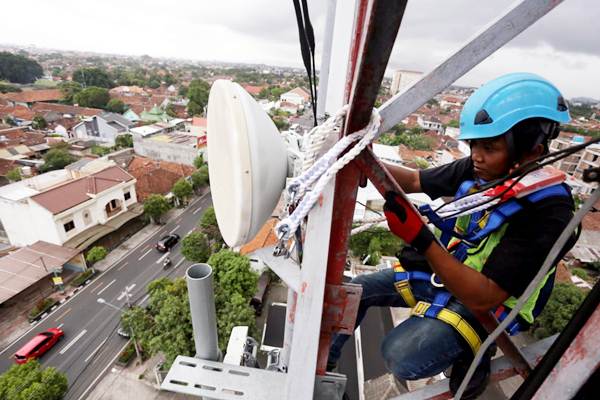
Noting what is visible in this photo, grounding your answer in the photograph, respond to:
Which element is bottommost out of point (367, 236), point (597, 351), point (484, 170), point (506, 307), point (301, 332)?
point (367, 236)

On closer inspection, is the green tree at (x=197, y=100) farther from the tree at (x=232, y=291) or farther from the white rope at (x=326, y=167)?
the white rope at (x=326, y=167)

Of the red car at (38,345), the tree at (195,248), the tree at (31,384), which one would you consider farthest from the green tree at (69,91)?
the tree at (31,384)

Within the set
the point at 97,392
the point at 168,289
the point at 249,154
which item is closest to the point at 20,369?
the point at 97,392

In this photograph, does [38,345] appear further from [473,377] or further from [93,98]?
[93,98]

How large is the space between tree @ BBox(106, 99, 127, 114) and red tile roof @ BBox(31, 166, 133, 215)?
1034 inches

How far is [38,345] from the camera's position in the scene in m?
9.40

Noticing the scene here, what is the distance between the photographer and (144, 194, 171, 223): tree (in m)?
15.1

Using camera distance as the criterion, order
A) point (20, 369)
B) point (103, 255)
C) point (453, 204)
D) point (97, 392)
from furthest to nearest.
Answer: point (103, 255)
point (97, 392)
point (20, 369)
point (453, 204)

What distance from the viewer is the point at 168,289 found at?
29.2 feet

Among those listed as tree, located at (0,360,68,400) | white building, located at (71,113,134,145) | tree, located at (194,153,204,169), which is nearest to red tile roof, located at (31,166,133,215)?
tree, located at (194,153,204,169)

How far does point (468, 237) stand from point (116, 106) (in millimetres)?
42994

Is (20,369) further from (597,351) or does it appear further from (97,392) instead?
(597,351)

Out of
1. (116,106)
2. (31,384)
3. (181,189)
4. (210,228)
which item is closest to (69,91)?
(116,106)

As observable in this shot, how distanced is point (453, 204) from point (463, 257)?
27 centimetres
